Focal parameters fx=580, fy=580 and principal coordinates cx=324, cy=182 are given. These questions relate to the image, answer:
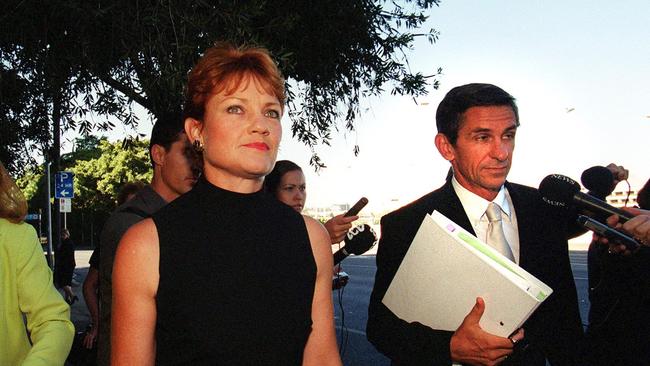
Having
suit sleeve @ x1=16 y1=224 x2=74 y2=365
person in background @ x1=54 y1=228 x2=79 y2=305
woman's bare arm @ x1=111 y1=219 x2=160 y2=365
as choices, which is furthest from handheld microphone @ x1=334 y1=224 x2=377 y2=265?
person in background @ x1=54 y1=228 x2=79 y2=305

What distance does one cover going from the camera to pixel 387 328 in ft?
7.83

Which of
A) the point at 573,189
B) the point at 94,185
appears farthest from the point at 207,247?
the point at 94,185

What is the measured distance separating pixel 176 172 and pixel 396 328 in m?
1.73

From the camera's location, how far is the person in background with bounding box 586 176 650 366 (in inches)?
113

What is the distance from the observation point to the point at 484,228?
2.45 meters

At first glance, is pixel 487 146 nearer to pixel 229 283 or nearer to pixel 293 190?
pixel 229 283

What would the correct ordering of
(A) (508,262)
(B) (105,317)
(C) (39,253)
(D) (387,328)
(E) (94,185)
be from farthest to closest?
1. (E) (94,185)
2. (B) (105,317)
3. (D) (387,328)
4. (C) (39,253)
5. (A) (508,262)

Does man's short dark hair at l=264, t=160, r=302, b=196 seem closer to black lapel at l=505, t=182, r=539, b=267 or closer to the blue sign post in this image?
black lapel at l=505, t=182, r=539, b=267

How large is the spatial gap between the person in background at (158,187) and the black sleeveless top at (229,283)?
47.7 inches

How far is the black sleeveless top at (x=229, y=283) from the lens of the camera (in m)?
1.71

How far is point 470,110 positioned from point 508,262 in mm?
786

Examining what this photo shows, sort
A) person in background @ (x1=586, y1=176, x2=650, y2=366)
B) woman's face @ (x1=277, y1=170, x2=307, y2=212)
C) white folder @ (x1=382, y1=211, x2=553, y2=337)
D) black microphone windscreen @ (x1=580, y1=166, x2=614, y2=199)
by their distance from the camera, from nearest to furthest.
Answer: white folder @ (x1=382, y1=211, x2=553, y2=337) → person in background @ (x1=586, y1=176, x2=650, y2=366) → black microphone windscreen @ (x1=580, y1=166, x2=614, y2=199) → woman's face @ (x1=277, y1=170, x2=307, y2=212)

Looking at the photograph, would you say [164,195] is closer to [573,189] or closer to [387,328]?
[387,328]

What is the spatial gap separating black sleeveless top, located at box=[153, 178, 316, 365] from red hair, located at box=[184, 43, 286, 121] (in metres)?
0.29
